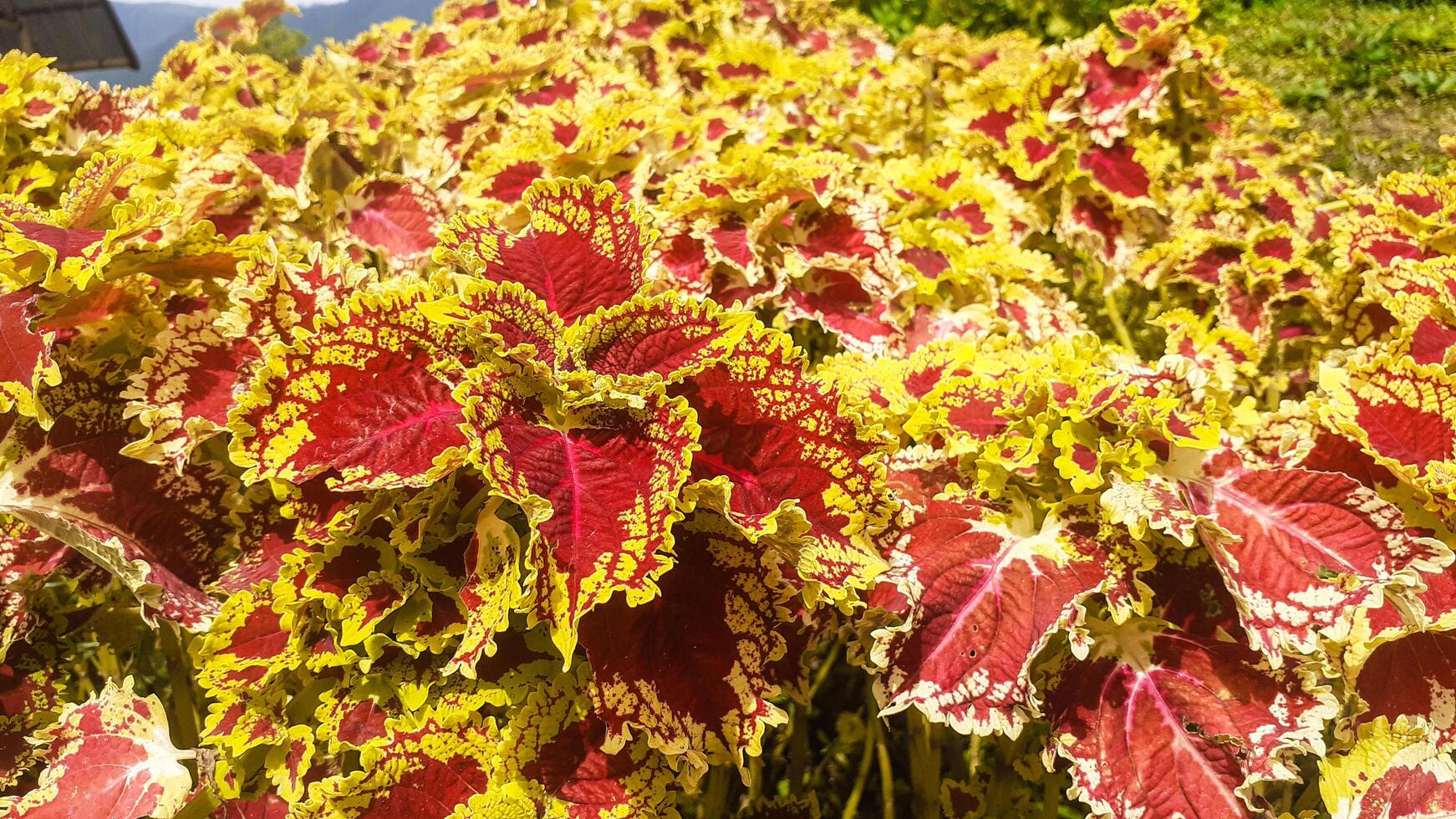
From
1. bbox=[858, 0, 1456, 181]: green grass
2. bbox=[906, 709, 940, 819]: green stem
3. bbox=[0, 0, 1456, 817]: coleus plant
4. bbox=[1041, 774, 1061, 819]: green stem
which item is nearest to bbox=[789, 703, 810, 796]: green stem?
bbox=[0, 0, 1456, 817]: coleus plant

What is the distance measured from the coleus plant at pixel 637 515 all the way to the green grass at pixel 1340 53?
242 cm

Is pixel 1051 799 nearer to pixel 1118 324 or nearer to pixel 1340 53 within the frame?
pixel 1118 324

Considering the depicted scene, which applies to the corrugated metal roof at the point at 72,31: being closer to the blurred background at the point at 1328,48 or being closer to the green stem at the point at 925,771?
the blurred background at the point at 1328,48

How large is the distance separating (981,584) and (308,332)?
0.82 meters

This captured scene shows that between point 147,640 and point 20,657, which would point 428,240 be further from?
point 147,640

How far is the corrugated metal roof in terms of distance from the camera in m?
5.04

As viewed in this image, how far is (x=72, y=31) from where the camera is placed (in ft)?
18.5

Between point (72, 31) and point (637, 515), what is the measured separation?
21.8ft

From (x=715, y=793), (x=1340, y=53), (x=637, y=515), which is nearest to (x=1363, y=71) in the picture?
(x=1340, y=53)

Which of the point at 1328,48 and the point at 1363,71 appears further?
the point at 1328,48

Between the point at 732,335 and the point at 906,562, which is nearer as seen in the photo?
the point at 732,335

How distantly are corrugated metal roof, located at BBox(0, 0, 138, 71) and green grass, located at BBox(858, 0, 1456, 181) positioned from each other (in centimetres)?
491

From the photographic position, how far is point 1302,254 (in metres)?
1.96

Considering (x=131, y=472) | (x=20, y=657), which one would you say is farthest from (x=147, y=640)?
(x=131, y=472)
